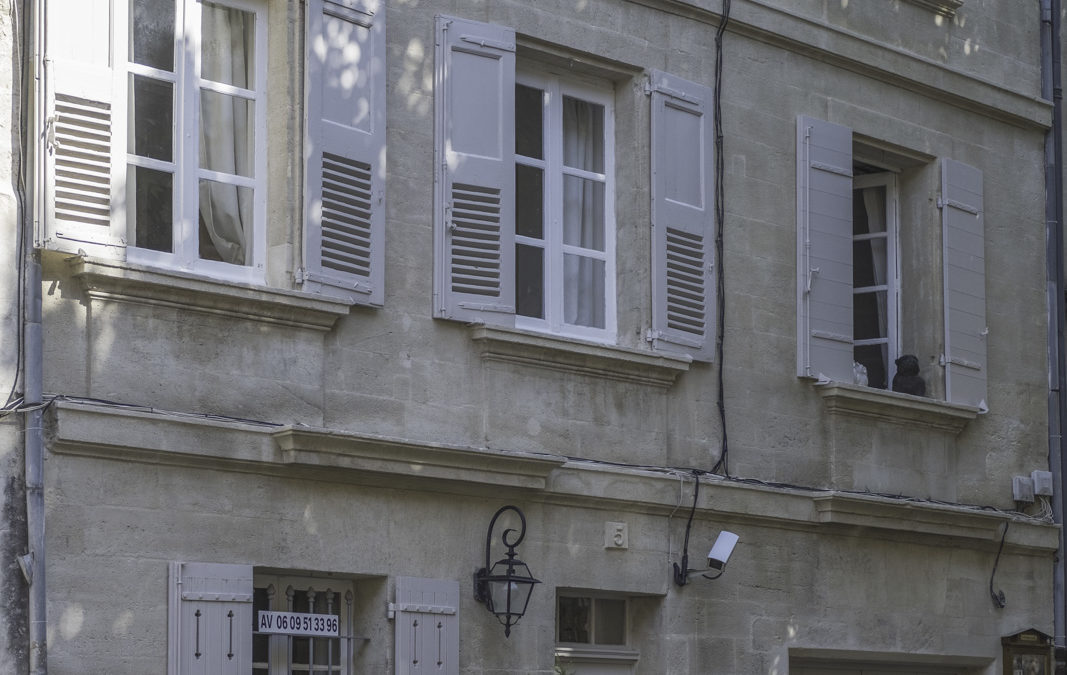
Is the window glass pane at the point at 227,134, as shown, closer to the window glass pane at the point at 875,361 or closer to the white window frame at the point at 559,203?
the white window frame at the point at 559,203

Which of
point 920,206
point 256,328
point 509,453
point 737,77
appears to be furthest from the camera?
point 920,206

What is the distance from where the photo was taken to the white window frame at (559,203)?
1121 cm

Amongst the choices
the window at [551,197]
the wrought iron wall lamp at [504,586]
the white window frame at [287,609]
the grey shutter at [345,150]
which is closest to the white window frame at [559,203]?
the window at [551,197]

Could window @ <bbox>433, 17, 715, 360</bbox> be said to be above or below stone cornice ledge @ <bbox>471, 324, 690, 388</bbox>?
above

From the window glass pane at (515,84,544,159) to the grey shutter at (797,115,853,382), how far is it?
195 centimetres

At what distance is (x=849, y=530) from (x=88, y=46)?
572 centimetres

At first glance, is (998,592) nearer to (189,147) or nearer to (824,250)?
(824,250)

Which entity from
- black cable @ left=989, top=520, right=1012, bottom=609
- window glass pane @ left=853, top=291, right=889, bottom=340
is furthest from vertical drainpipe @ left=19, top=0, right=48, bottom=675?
black cable @ left=989, top=520, right=1012, bottom=609

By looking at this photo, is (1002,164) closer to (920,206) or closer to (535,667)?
(920,206)

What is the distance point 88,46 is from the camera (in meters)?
9.05

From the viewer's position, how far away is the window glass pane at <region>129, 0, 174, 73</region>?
9508mm

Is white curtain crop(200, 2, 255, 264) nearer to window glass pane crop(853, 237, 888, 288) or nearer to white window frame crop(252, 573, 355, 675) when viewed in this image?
white window frame crop(252, 573, 355, 675)

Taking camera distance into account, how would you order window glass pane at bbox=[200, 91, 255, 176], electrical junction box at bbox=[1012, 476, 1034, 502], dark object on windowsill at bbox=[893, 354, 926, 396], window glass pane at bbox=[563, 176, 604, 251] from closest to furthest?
window glass pane at bbox=[200, 91, 255, 176] < window glass pane at bbox=[563, 176, 604, 251] < dark object on windowsill at bbox=[893, 354, 926, 396] < electrical junction box at bbox=[1012, 476, 1034, 502]

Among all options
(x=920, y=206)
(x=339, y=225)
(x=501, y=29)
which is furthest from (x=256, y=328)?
(x=920, y=206)
